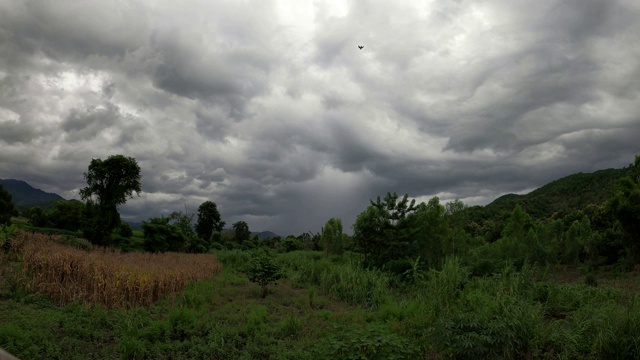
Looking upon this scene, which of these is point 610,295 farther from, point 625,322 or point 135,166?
point 135,166

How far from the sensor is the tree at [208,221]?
41188mm

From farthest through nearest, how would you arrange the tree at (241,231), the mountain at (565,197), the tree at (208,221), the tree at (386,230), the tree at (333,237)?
the mountain at (565,197) → the tree at (241,231) → the tree at (208,221) → the tree at (333,237) → the tree at (386,230)

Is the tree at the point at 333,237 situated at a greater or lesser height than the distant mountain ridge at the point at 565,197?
lesser

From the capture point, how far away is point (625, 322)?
668 centimetres

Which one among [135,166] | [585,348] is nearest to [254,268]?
[585,348]

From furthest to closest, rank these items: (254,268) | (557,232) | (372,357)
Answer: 1. (557,232)
2. (254,268)
3. (372,357)

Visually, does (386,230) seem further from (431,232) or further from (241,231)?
(241,231)

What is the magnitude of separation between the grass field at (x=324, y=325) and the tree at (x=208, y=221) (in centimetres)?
2959

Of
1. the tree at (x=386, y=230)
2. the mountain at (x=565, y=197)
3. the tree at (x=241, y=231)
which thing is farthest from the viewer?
the mountain at (x=565, y=197)

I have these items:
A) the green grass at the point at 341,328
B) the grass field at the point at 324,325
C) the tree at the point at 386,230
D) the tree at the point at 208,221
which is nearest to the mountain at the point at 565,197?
the tree at the point at 208,221

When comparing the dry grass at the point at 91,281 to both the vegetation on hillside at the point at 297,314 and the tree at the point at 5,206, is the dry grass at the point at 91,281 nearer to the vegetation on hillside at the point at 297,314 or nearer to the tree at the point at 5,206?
the vegetation on hillside at the point at 297,314

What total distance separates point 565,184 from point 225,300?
289 ft

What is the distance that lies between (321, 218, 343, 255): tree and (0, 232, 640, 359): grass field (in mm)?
20109

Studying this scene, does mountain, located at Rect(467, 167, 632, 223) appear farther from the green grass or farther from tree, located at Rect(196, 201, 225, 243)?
the green grass
